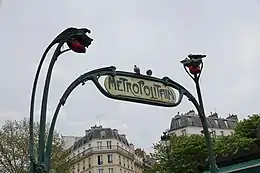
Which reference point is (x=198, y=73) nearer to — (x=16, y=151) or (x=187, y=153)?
(x=16, y=151)

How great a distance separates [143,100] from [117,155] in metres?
57.2

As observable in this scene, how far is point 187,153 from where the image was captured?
32.2 meters

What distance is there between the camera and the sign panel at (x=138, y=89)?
600 cm

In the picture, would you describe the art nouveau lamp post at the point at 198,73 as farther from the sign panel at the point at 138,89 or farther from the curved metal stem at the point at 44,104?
the curved metal stem at the point at 44,104

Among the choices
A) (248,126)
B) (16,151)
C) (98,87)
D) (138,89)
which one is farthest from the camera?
(248,126)

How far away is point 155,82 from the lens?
652cm

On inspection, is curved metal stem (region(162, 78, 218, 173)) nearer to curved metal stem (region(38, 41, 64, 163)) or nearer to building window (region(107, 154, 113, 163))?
curved metal stem (region(38, 41, 64, 163))

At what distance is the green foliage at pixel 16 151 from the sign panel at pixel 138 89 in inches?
658

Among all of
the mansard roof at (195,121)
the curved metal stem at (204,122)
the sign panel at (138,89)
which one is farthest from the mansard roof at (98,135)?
the sign panel at (138,89)

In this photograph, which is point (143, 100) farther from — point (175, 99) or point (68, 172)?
point (68, 172)

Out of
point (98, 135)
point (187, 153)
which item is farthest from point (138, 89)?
point (98, 135)

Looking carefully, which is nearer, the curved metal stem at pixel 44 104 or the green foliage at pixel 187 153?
the curved metal stem at pixel 44 104

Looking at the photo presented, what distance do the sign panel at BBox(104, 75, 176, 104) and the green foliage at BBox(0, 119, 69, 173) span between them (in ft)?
54.8

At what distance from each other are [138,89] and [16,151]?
18733 mm
